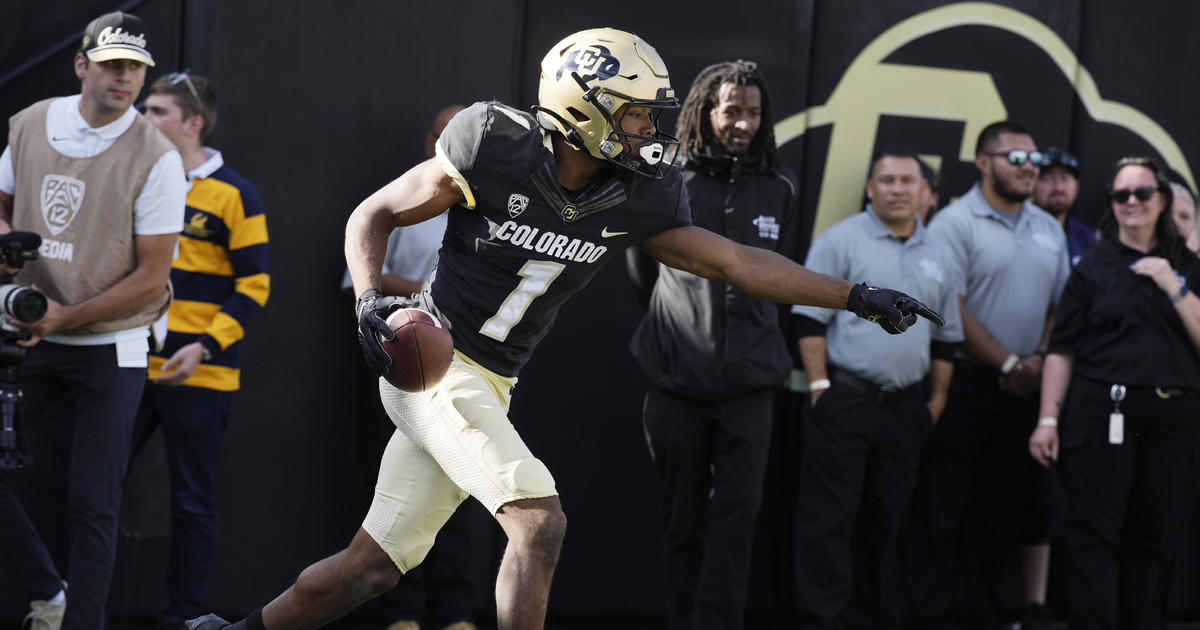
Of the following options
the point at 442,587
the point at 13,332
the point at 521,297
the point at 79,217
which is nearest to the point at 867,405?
the point at 442,587

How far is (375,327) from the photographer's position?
3.44 metres

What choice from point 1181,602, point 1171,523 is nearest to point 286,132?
point 1171,523

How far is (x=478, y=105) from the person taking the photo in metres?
3.95

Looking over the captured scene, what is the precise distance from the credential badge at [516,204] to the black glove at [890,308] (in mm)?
925

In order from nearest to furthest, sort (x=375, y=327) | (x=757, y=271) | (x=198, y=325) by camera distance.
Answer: (x=375, y=327) → (x=757, y=271) → (x=198, y=325)

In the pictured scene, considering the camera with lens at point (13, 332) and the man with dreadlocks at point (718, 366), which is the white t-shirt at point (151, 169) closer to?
the camera with lens at point (13, 332)

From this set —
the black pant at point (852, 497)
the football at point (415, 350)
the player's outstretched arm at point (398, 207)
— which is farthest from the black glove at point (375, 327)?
the black pant at point (852, 497)

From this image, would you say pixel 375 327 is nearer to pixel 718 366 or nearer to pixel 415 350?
pixel 415 350

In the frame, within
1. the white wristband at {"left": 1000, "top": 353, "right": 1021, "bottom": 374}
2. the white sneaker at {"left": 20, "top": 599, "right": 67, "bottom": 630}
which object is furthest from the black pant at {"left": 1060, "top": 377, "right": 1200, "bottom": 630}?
the white sneaker at {"left": 20, "top": 599, "right": 67, "bottom": 630}

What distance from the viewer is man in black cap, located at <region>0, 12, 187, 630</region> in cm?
466

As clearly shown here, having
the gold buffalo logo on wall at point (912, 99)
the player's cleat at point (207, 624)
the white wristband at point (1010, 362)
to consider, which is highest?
the gold buffalo logo on wall at point (912, 99)

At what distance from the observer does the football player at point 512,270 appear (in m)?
3.68

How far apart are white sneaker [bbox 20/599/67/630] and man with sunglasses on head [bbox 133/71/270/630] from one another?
0.50 meters

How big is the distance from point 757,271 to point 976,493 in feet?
8.47
